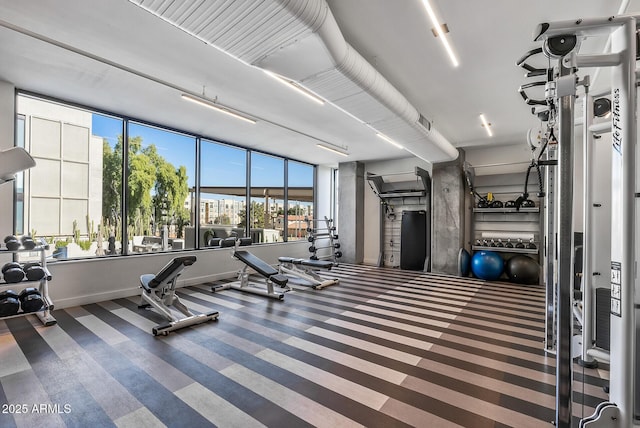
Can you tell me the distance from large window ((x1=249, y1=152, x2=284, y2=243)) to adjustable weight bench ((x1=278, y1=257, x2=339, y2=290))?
5.16 feet

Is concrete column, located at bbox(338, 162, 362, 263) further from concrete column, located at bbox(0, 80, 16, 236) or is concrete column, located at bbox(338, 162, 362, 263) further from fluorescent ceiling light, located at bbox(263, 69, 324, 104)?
concrete column, located at bbox(0, 80, 16, 236)

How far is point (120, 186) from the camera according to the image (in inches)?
197

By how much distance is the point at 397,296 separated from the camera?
16.5 ft

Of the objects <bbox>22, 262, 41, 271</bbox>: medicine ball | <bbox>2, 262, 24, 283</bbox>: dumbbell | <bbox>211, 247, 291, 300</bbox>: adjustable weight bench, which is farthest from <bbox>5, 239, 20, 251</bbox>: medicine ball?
<bbox>211, 247, 291, 300</bbox>: adjustable weight bench

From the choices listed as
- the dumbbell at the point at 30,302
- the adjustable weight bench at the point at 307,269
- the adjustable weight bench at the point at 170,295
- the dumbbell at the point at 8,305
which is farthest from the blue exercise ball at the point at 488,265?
the dumbbell at the point at 8,305

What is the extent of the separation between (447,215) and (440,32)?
4969 millimetres

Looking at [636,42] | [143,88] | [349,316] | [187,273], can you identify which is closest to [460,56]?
[636,42]

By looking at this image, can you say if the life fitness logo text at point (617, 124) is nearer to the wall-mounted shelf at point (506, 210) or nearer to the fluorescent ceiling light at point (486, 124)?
the fluorescent ceiling light at point (486, 124)

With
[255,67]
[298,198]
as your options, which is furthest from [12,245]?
[298,198]

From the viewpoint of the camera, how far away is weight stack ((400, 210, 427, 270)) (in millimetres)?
7664

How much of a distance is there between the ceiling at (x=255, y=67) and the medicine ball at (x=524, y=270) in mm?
2666

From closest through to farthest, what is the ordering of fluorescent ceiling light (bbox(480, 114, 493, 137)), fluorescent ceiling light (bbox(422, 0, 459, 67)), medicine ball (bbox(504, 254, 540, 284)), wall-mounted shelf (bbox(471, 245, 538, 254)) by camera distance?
fluorescent ceiling light (bbox(422, 0, 459, 67)), fluorescent ceiling light (bbox(480, 114, 493, 137)), medicine ball (bbox(504, 254, 540, 284)), wall-mounted shelf (bbox(471, 245, 538, 254))

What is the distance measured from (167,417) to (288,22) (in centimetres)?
279

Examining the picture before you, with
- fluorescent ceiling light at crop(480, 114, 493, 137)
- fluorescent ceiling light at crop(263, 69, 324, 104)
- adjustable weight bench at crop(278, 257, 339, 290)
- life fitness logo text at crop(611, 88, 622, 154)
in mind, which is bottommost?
adjustable weight bench at crop(278, 257, 339, 290)
